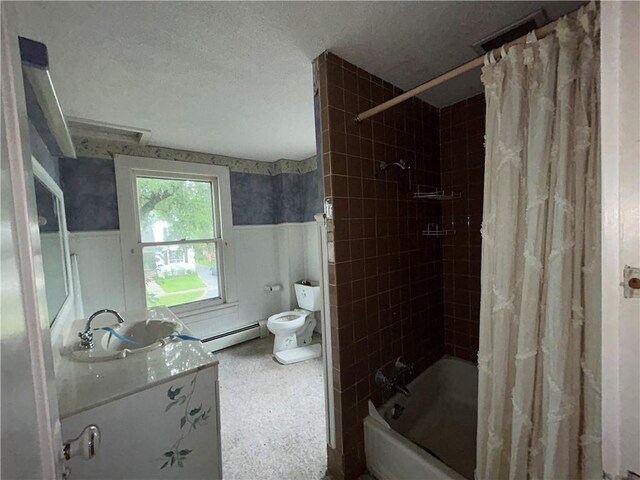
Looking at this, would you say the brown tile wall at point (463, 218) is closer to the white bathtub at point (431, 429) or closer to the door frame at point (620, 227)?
the white bathtub at point (431, 429)

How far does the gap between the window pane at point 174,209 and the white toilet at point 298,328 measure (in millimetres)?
1218

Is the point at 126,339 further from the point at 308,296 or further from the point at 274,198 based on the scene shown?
the point at 274,198

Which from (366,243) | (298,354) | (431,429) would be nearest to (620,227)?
(366,243)

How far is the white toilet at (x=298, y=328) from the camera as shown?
268 centimetres

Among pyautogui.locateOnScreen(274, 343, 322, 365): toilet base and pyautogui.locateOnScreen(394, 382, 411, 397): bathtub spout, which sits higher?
pyautogui.locateOnScreen(394, 382, 411, 397): bathtub spout

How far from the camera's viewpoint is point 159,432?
3.30 ft

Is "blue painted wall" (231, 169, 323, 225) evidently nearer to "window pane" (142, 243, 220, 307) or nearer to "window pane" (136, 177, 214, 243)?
"window pane" (136, 177, 214, 243)

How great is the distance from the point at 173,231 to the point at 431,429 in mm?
2796

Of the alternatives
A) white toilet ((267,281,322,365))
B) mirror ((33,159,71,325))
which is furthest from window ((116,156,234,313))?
white toilet ((267,281,322,365))

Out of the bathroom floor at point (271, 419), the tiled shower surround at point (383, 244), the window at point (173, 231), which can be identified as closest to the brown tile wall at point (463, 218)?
the tiled shower surround at point (383, 244)

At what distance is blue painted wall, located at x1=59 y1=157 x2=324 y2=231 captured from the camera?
2.16 meters

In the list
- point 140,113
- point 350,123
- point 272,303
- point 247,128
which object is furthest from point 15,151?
point 272,303

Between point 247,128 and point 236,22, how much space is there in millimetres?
1132

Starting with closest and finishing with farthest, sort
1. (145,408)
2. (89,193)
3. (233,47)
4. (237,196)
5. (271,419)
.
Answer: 1. (145,408)
2. (233,47)
3. (271,419)
4. (89,193)
5. (237,196)
